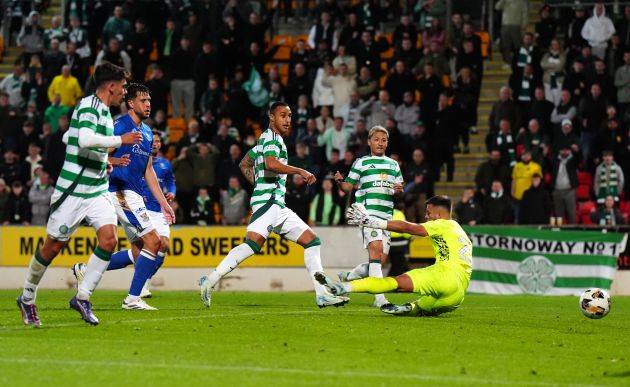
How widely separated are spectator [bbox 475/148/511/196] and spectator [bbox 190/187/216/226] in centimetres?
566

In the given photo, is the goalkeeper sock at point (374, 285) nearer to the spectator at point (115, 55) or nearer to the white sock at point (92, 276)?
the white sock at point (92, 276)

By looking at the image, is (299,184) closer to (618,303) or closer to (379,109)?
(379,109)

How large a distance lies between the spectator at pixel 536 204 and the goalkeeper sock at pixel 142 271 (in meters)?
11.8

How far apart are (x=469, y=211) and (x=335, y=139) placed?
3832mm

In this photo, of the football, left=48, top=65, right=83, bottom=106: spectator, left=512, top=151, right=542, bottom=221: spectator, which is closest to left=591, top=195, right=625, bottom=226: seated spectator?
left=512, top=151, right=542, bottom=221: spectator

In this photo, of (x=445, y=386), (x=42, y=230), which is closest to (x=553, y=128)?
(x=42, y=230)

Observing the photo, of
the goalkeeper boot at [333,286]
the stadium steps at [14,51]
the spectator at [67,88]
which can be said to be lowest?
the goalkeeper boot at [333,286]

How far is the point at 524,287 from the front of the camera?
24.1 meters

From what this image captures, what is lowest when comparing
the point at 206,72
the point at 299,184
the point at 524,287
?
the point at 524,287

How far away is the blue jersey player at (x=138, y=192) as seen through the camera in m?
15.9

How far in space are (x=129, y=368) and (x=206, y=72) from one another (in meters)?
21.5

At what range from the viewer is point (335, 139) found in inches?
1120

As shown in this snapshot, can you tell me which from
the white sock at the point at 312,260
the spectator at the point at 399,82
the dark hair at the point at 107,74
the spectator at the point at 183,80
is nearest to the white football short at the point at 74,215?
the dark hair at the point at 107,74

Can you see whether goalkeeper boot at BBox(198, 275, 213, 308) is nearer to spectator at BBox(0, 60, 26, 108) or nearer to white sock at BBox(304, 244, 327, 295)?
white sock at BBox(304, 244, 327, 295)
